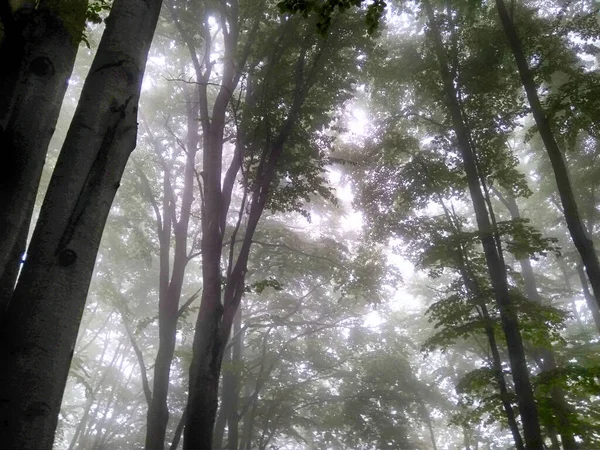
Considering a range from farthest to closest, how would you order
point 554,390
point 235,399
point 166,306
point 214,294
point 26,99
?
point 235,399
point 554,390
point 166,306
point 214,294
point 26,99

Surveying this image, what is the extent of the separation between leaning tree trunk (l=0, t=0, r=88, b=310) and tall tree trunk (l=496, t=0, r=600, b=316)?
6368 millimetres

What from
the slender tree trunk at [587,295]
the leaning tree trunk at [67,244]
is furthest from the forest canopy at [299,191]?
the slender tree trunk at [587,295]

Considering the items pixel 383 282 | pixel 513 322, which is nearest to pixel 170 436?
pixel 383 282

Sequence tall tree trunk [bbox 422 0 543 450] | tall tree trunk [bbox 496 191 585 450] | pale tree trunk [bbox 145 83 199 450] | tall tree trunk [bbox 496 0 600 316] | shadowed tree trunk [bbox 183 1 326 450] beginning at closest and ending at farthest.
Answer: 1. shadowed tree trunk [bbox 183 1 326 450]
2. tall tree trunk [bbox 422 0 543 450]
3. tall tree trunk [bbox 496 0 600 316]
4. tall tree trunk [bbox 496 191 585 450]
5. pale tree trunk [bbox 145 83 199 450]

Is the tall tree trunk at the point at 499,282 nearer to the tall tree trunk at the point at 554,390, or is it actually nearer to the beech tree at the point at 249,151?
the tall tree trunk at the point at 554,390

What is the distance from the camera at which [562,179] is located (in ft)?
20.8

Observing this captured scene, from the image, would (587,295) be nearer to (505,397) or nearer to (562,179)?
(562,179)

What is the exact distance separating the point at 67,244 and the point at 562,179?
22.0ft

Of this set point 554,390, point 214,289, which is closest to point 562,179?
point 554,390

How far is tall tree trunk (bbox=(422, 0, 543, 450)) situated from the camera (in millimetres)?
5797

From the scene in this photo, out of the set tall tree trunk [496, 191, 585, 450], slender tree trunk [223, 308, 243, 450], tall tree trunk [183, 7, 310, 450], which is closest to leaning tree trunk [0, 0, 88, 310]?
tall tree trunk [183, 7, 310, 450]

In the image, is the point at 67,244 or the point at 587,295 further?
the point at 587,295

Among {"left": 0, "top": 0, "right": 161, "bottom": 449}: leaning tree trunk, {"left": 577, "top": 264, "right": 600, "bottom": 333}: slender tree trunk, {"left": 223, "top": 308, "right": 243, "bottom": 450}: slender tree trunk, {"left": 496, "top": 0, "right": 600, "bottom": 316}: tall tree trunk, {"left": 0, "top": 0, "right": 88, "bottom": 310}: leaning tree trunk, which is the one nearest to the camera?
{"left": 0, "top": 0, "right": 161, "bottom": 449}: leaning tree trunk

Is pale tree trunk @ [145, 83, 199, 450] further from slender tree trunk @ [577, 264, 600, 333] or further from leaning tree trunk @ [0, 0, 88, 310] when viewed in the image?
slender tree trunk @ [577, 264, 600, 333]
